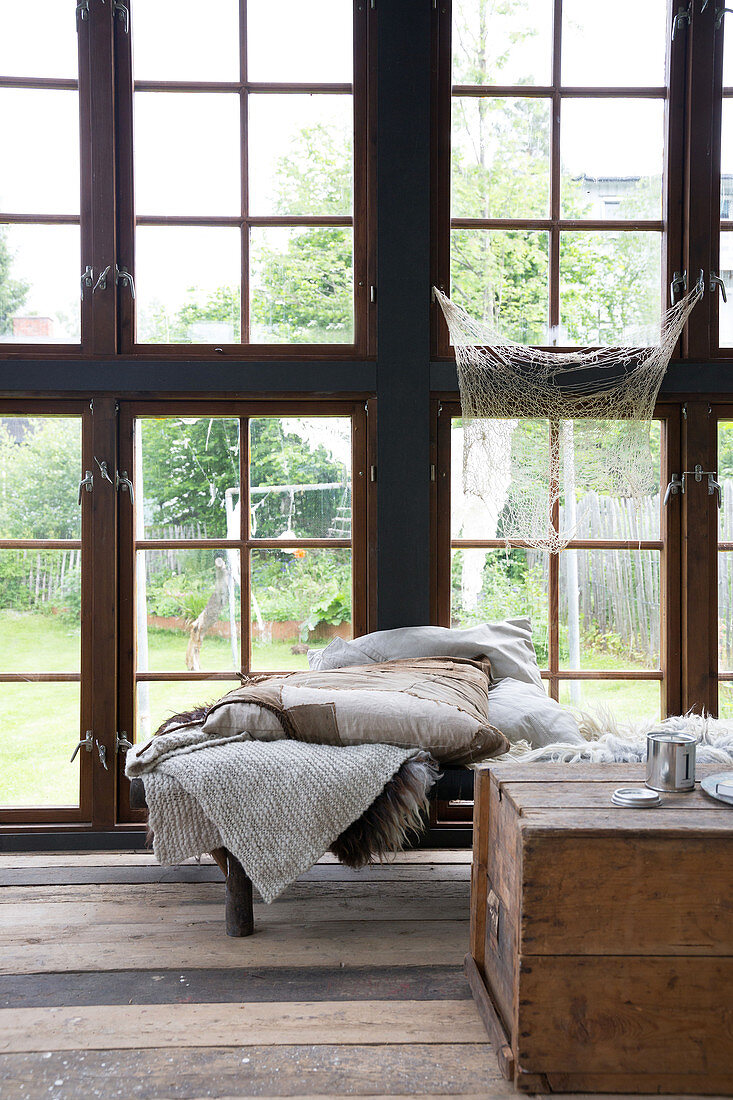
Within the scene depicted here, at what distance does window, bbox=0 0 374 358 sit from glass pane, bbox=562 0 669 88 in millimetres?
715

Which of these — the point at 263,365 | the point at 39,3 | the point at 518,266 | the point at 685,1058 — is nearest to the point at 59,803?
the point at 263,365

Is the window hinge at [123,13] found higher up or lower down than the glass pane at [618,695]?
higher up

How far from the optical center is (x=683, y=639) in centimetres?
266

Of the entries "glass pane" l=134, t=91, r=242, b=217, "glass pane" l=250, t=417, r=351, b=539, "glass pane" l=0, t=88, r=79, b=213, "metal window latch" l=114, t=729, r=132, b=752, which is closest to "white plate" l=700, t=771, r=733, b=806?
"glass pane" l=250, t=417, r=351, b=539

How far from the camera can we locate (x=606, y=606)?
269 centimetres

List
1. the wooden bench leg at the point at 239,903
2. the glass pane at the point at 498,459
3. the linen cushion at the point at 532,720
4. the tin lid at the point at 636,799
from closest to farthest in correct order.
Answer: the tin lid at the point at 636,799 < the wooden bench leg at the point at 239,903 < the linen cushion at the point at 532,720 < the glass pane at the point at 498,459

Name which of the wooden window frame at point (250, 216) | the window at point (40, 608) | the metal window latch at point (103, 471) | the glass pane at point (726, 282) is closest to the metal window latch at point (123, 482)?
the metal window latch at point (103, 471)

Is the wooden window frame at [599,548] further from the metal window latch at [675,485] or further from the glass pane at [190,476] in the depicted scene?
the glass pane at [190,476]

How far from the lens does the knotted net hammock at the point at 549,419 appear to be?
250 cm

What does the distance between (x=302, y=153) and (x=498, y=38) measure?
0.76 m

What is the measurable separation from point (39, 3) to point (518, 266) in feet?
5.97

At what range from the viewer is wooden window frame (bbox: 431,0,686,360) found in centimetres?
261

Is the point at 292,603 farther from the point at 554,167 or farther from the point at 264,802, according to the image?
the point at 554,167

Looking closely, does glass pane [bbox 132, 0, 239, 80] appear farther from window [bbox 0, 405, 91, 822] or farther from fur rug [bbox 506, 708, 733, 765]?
fur rug [bbox 506, 708, 733, 765]
